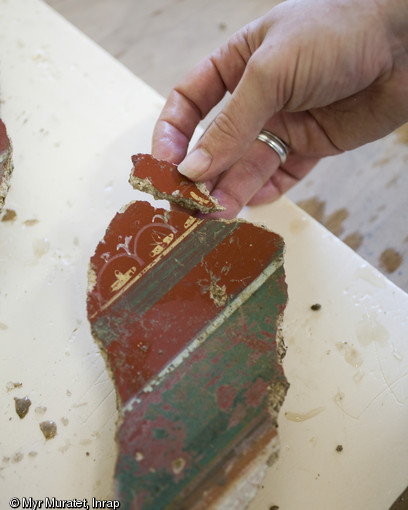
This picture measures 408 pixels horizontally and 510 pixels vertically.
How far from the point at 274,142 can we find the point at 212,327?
659 mm

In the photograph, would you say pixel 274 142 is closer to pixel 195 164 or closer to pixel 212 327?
pixel 195 164

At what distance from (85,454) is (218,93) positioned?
3.44 feet

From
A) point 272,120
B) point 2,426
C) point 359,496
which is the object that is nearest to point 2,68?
point 272,120

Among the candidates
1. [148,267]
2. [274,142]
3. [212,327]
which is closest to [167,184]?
[148,267]

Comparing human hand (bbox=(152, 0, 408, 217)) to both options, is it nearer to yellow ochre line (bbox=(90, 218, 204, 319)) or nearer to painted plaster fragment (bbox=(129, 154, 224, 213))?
painted plaster fragment (bbox=(129, 154, 224, 213))

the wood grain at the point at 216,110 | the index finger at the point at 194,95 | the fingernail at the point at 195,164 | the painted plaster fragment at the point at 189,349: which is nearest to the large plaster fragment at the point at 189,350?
the painted plaster fragment at the point at 189,349

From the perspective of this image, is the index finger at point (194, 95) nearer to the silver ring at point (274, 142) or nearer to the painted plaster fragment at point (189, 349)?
the silver ring at point (274, 142)

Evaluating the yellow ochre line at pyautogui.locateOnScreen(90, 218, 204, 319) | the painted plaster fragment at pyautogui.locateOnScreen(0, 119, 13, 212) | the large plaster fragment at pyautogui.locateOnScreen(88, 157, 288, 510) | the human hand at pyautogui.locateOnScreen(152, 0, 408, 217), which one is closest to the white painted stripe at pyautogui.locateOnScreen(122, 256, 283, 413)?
the large plaster fragment at pyautogui.locateOnScreen(88, 157, 288, 510)

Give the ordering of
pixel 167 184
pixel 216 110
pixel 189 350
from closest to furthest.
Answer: pixel 189 350 < pixel 167 184 < pixel 216 110

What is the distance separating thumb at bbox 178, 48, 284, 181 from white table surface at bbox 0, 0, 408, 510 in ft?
0.96

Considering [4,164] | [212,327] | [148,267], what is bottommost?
[212,327]

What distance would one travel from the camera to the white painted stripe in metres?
0.94

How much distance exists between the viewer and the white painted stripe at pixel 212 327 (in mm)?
943

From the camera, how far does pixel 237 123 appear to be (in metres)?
1.09
